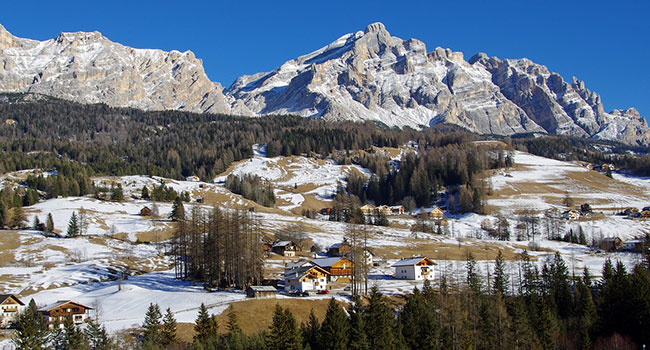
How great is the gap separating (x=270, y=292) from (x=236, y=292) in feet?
25.3

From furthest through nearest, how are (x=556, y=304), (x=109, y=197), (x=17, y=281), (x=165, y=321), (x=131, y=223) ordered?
(x=109, y=197), (x=131, y=223), (x=17, y=281), (x=556, y=304), (x=165, y=321)

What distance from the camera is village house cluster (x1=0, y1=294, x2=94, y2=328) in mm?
69812

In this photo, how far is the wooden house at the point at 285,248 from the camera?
415ft

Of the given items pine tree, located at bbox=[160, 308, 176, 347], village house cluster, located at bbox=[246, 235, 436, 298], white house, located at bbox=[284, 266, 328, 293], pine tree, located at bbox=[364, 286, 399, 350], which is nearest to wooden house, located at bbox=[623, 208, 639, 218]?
village house cluster, located at bbox=[246, 235, 436, 298]

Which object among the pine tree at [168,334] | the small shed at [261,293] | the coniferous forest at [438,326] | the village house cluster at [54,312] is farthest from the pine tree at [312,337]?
the village house cluster at [54,312]

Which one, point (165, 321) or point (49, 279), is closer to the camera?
point (165, 321)

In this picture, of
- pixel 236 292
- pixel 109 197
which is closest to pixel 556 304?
pixel 236 292

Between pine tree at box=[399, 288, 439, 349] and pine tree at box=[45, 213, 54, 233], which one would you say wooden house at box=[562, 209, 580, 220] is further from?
pine tree at box=[45, 213, 54, 233]

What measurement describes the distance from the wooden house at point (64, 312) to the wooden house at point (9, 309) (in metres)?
4.20

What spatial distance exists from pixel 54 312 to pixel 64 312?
1.12 metres

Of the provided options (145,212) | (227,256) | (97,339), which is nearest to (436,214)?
(145,212)

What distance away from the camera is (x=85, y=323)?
6906 cm

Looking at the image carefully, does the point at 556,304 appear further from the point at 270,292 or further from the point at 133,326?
the point at 133,326

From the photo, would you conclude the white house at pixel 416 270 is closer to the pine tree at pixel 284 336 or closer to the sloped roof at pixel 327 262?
the sloped roof at pixel 327 262
